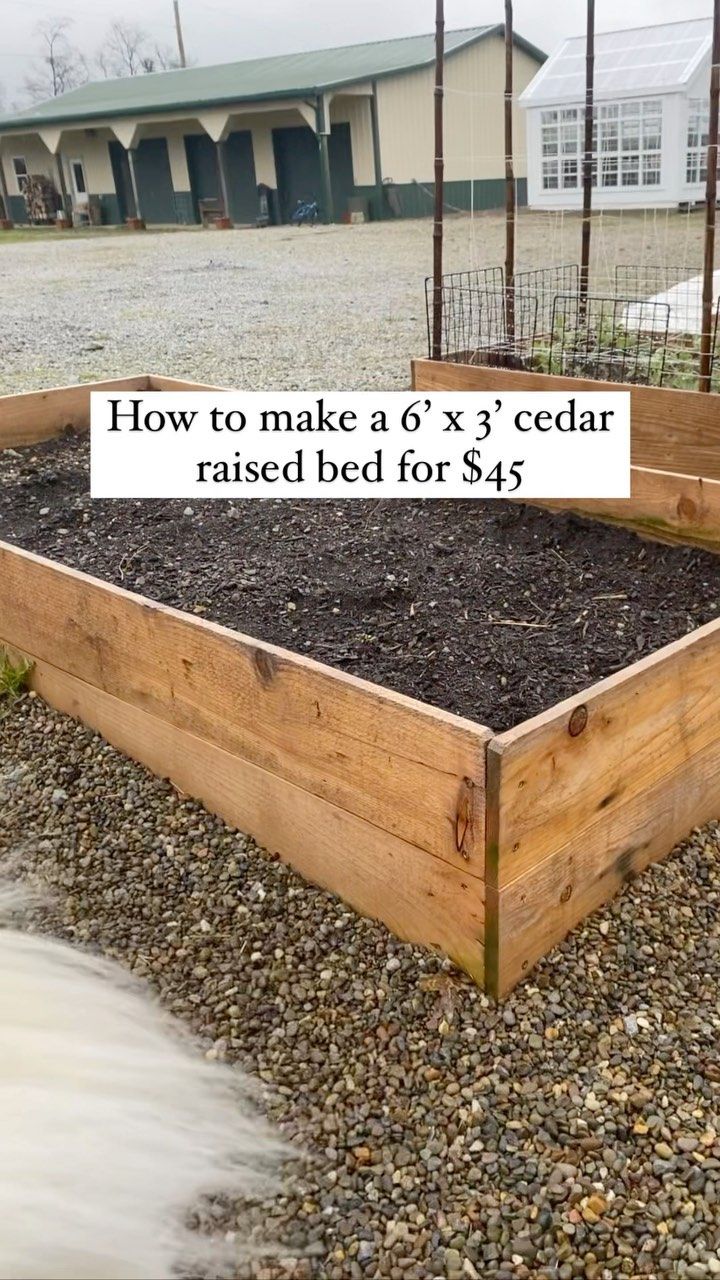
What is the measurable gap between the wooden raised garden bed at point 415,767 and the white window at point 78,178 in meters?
26.3

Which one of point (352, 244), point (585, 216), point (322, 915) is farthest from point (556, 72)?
point (322, 915)

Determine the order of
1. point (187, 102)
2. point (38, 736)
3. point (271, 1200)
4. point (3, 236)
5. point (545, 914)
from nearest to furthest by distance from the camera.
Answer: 1. point (271, 1200)
2. point (545, 914)
3. point (38, 736)
4. point (187, 102)
5. point (3, 236)

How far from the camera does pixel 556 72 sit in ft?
30.7

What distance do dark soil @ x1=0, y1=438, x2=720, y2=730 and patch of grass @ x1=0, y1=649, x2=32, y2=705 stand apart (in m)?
0.36

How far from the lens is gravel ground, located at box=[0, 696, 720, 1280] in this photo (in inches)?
60.1

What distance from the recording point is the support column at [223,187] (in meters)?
21.5

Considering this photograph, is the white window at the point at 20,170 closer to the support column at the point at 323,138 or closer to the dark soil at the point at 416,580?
the support column at the point at 323,138

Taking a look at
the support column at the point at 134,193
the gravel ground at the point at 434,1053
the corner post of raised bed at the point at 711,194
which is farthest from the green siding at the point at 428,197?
the gravel ground at the point at 434,1053

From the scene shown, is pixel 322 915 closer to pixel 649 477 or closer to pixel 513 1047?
pixel 513 1047

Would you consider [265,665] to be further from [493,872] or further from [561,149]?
[561,149]

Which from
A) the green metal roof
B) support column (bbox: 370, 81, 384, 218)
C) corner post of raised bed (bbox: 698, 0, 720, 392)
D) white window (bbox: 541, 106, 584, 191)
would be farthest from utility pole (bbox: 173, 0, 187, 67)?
corner post of raised bed (bbox: 698, 0, 720, 392)

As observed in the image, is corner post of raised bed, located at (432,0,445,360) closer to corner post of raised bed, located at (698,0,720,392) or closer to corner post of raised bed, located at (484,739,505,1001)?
corner post of raised bed, located at (698,0,720,392)

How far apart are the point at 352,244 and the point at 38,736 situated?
49.3 ft

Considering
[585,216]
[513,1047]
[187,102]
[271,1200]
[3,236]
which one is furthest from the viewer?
[3,236]
